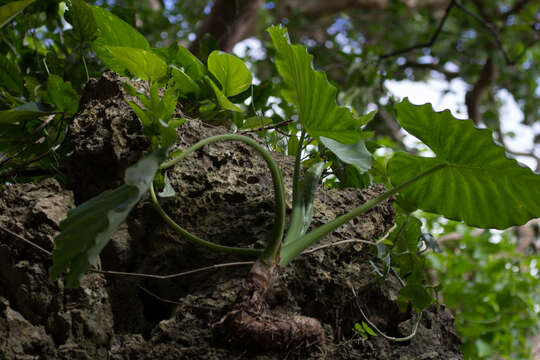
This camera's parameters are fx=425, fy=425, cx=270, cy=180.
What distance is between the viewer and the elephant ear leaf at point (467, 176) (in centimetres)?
69

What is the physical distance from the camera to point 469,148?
70 centimetres

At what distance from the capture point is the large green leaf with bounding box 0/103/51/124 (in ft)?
2.29

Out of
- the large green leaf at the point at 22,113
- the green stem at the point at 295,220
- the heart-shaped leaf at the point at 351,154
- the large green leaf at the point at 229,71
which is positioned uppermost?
the large green leaf at the point at 229,71

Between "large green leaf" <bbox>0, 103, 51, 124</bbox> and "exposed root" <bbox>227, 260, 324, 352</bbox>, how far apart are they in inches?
18.9

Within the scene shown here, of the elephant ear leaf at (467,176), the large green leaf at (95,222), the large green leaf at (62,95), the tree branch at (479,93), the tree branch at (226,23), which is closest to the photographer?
A: the large green leaf at (95,222)

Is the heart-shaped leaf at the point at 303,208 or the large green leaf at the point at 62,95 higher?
the large green leaf at the point at 62,95

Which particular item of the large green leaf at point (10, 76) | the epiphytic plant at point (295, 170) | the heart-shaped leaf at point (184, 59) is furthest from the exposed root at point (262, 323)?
the large green leaf at point (10, 76)

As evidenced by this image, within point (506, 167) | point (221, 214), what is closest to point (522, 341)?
point (506, 167)

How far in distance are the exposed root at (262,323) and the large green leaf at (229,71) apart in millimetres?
375

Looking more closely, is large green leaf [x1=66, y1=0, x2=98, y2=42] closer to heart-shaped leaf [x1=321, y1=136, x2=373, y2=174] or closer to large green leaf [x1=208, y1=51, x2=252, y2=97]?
large green leaf [x1=208, y1=51, x2=252, y2=97]

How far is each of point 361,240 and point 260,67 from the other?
3.25 m

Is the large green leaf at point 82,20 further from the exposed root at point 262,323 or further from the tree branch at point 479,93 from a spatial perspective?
the tree branch at point 479,93

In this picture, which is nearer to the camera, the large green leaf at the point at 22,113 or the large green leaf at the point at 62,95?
the large green leaf at the point at 22,113

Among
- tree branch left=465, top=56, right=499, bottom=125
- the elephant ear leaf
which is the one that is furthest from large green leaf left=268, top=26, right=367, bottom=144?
tree branch left=465, top=56, right=499, bottom=125
